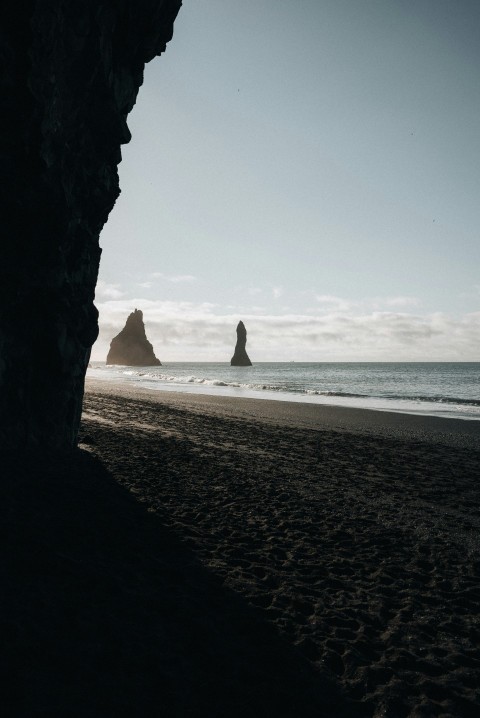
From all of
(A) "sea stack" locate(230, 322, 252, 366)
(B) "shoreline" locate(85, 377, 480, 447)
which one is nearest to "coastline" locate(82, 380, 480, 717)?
(B) "shoreline" locate(85, 377, 480, 447)

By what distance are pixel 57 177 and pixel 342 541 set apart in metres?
11.3

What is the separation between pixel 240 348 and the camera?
188 m

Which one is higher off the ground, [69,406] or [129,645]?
[69,406]

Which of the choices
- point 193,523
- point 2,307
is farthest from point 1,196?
point 193,523

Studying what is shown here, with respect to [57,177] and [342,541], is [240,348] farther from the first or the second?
[342,541]

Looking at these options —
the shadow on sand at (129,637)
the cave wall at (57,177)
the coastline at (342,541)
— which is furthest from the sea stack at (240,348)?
the shadow on sand at (129,637)

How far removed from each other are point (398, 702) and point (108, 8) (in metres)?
15.9

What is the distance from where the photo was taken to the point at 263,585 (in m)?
6.62

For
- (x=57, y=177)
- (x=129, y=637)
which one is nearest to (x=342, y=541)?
(x=129, y=637)

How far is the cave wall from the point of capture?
400 inches

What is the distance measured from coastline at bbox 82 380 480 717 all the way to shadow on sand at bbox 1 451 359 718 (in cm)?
19

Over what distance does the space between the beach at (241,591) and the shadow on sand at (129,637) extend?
21 mm

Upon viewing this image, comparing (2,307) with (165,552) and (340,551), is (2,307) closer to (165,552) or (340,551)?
(165,552)

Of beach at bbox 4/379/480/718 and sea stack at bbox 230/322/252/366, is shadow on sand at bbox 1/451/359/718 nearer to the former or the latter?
beach at bbox 4/379/480/718
